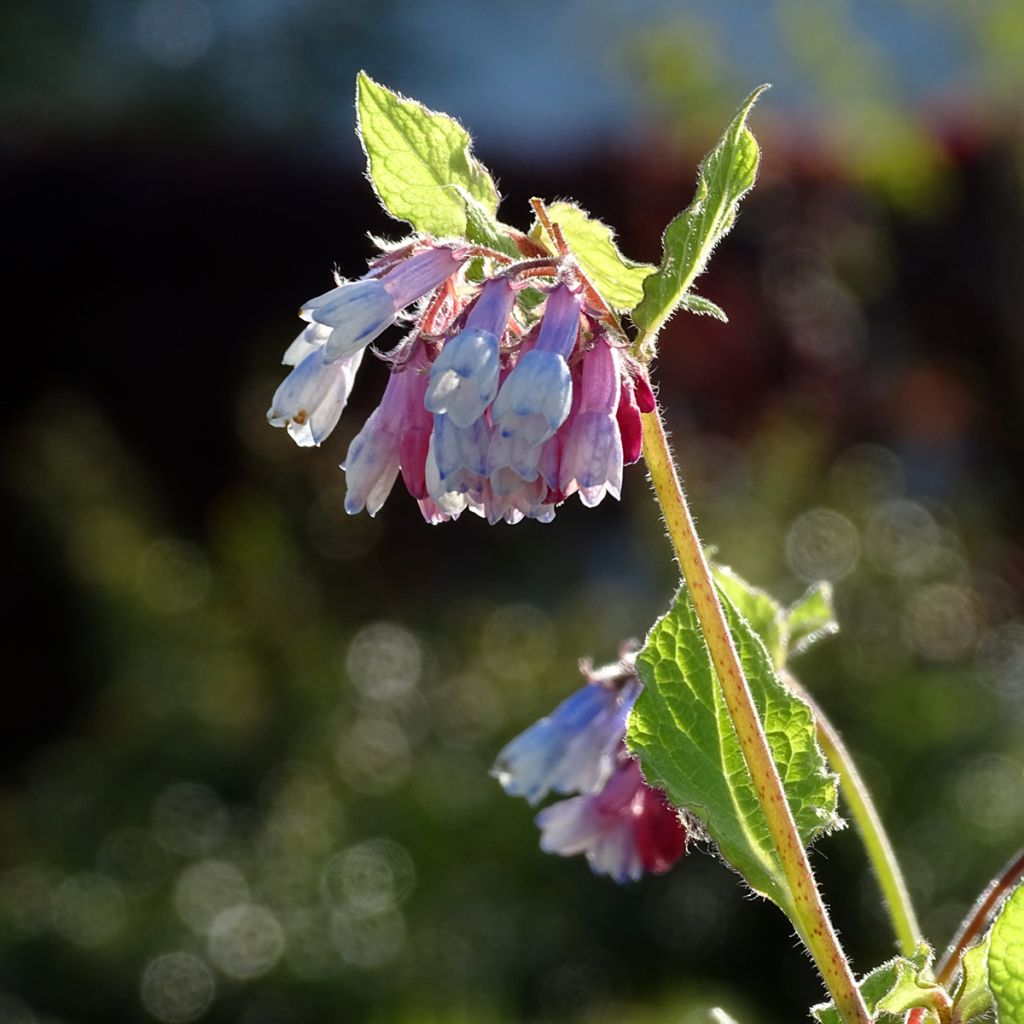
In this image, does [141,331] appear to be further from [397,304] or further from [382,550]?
[397,304]

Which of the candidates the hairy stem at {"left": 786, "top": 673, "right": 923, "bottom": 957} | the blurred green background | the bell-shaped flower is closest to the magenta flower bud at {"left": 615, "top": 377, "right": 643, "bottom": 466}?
the hairy stem at {"left": 786, "top": 673, "right": 923, "bottom": 957}

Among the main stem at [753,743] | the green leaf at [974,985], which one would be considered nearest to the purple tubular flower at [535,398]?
the main stem at [753,743]

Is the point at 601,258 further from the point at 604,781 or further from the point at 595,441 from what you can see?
the point at 604,781

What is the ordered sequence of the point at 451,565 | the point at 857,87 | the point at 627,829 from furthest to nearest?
1. the point at 451,565
2. the point at 857,87
3. the point at 627,829

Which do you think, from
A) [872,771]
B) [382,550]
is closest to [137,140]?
[382,550]

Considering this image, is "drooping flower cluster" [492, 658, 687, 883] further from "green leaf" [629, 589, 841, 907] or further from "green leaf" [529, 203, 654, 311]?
"green leaf" [529, 203, 654, 311]

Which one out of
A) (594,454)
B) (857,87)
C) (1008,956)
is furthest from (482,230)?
(857,87)

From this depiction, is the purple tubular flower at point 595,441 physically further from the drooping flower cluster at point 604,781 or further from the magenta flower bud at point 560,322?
the drooping flower cluster at point 604,781
